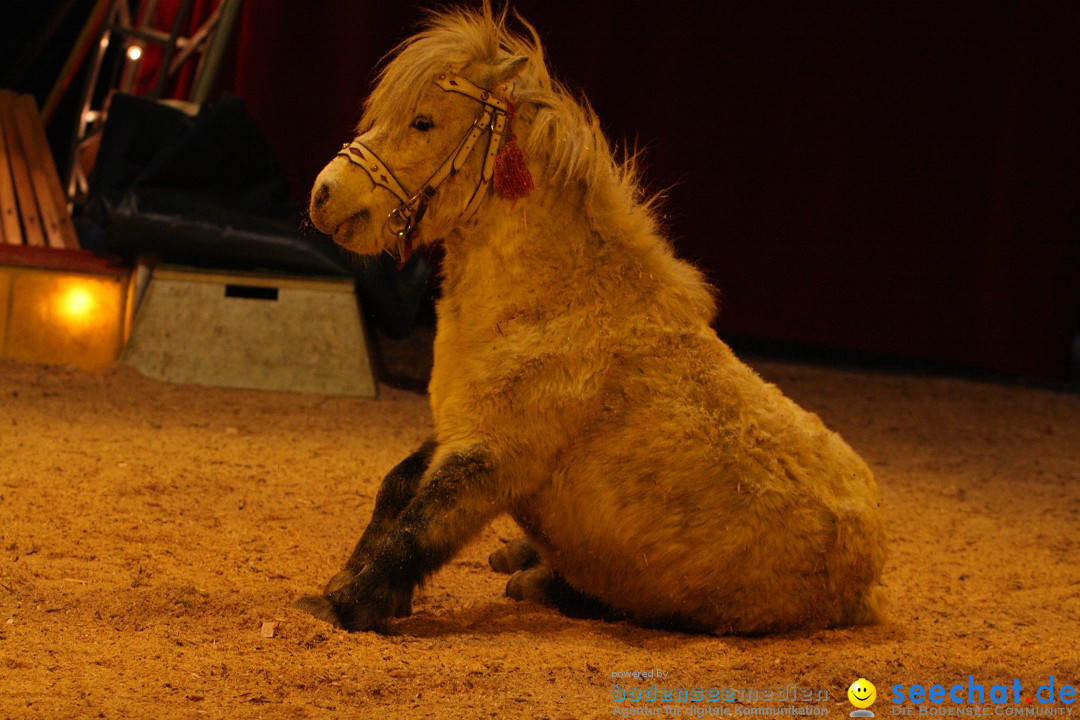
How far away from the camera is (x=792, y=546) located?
2.55 m

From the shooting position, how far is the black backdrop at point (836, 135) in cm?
634

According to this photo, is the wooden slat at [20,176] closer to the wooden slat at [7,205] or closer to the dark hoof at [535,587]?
the wooden slat at [7,205]

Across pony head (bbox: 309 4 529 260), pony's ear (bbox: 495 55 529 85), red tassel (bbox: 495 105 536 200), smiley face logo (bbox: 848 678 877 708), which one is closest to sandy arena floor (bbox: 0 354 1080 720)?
smiley face logo (bbox: 848 678 877 708)

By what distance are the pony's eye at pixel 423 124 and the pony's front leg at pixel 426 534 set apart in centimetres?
72

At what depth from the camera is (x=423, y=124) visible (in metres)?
2.54

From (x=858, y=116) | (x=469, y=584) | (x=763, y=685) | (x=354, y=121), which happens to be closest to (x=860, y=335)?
(x=858, y=116)

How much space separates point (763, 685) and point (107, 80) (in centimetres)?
690

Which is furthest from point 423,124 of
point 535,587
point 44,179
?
point 44,179

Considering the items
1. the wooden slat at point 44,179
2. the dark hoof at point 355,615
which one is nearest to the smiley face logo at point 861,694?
the dark hoof at point 355,615

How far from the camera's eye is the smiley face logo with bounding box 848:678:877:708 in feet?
7.19

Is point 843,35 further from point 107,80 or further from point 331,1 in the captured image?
point 107,80

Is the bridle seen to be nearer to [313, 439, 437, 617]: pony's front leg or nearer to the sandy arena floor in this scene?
[313, 439, 437, 617]: pony's front leg

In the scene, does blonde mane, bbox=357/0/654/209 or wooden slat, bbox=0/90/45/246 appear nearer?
blonde mane, bbox=357/0/654/209

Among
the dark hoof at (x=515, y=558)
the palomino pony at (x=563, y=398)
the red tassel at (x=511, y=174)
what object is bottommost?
the dark hoof at (x=515, y=558)
